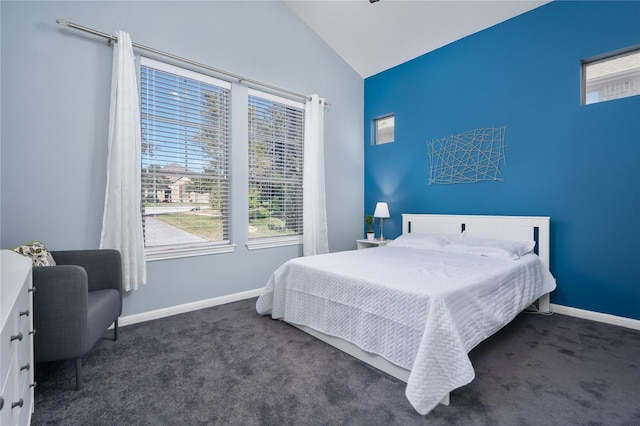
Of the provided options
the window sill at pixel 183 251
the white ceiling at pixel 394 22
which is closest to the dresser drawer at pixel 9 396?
the window sill at pixel 183 251

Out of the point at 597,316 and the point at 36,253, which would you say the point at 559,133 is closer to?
the point at 597,316

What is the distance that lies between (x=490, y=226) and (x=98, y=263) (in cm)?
370

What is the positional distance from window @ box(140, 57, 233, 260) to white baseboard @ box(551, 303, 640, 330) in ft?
11.2

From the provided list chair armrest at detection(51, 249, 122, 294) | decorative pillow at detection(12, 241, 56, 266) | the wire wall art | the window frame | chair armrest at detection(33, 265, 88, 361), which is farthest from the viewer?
the window frame

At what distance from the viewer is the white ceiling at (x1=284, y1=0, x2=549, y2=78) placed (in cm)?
330

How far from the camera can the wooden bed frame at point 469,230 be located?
199 cm

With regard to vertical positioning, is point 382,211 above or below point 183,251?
above

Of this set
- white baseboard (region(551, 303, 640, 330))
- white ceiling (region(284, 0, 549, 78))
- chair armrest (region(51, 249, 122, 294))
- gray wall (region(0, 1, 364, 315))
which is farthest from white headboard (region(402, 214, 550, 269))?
chair armrest (region(51, 249, 122, 294))

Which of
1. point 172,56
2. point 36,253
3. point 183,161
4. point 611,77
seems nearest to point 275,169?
point 183,161

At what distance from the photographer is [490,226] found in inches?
132

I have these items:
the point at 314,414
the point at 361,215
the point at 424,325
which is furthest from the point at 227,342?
the point at 361,215

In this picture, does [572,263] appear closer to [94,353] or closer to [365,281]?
[365,281]

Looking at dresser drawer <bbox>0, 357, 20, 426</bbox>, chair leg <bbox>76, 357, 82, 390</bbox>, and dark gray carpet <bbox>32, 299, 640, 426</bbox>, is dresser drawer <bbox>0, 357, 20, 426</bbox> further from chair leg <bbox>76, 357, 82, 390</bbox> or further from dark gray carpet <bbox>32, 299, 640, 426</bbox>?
chair leg <bbox>76, 357, 82, 390</bbox>

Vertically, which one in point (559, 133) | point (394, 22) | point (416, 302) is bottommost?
point (416, 302)
